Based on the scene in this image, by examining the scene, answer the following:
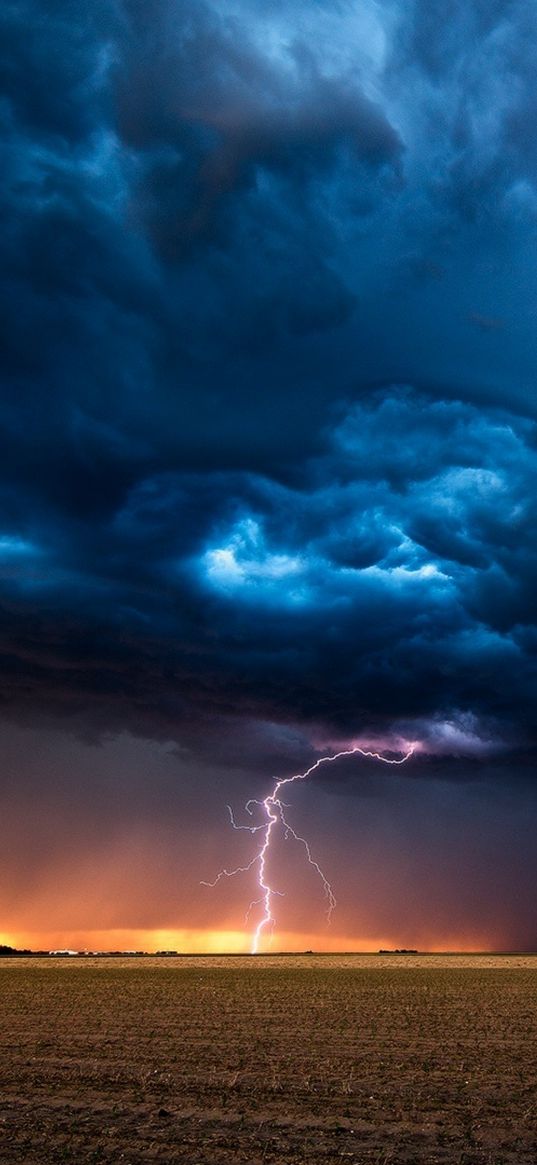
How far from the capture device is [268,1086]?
603 inches

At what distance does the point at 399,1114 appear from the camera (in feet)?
43.6

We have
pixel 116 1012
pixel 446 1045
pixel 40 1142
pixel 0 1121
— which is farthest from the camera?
pixel 116 1012

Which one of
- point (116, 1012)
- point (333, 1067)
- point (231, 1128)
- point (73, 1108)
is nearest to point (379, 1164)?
point (231, 1128)

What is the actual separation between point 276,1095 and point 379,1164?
4486mm

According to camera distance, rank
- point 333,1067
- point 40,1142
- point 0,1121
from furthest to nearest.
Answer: point 333,1067, point 0,1121, point 40,1142

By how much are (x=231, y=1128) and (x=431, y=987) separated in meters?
40.2

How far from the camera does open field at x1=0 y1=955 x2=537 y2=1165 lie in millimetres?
11258

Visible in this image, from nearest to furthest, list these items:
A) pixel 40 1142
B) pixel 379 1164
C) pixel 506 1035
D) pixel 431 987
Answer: pixel 379 1164
pixel 40 1142
pixel 506 1035
pixel 431 987

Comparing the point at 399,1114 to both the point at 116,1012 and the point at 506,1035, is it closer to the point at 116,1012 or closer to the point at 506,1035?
the point at 506,1035

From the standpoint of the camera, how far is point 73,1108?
45.2ft

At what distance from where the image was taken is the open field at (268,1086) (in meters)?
11.3

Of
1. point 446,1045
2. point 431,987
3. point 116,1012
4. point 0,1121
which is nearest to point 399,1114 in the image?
point 0,1121

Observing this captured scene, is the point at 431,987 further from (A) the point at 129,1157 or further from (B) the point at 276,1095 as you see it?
(A) the point at 129,1157

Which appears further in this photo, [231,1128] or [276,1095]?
[276,1095]
